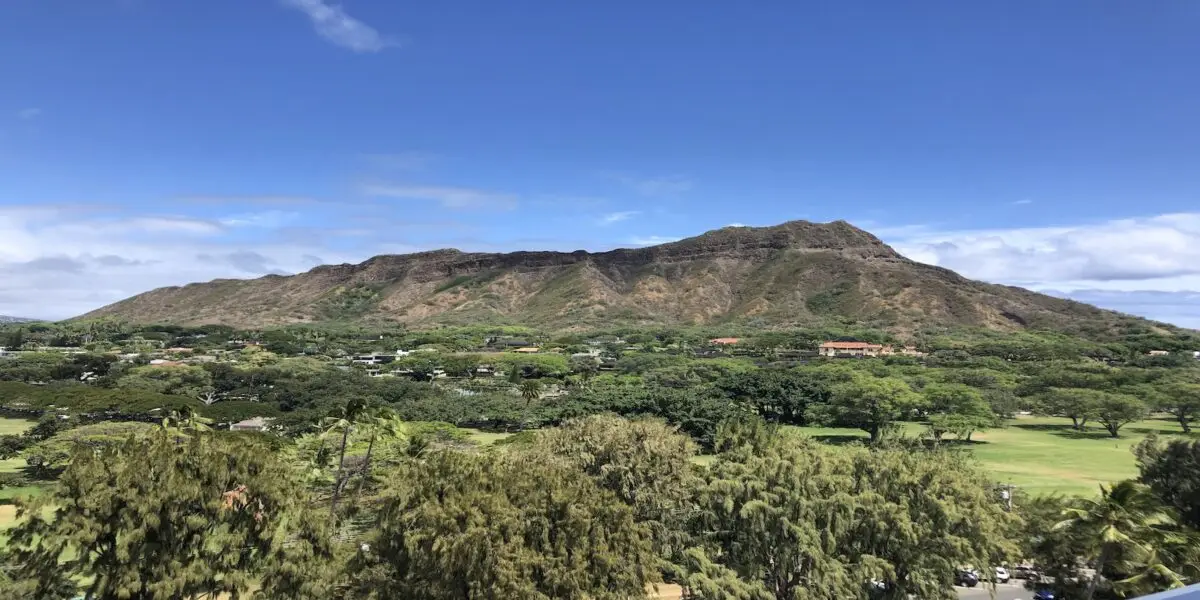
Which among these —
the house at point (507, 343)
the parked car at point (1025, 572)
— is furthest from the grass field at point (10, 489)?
the house at point (507, 343)

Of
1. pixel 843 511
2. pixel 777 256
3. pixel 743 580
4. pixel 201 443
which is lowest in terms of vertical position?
pixel 743 580

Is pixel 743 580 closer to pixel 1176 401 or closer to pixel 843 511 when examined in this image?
pixel 843 511

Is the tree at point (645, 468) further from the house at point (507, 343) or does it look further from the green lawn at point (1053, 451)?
the house at point (507, 343)

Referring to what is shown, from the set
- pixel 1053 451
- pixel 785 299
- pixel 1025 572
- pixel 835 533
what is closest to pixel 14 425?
pixel 835 533

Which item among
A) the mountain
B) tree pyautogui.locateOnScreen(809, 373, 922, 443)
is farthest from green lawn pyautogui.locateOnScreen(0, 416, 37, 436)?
the mountain

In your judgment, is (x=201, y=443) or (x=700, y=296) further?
(x=700, y=296)

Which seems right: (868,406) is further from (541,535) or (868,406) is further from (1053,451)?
(541,535)

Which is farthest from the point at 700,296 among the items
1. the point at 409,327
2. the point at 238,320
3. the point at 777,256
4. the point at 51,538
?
the point at 51,538
